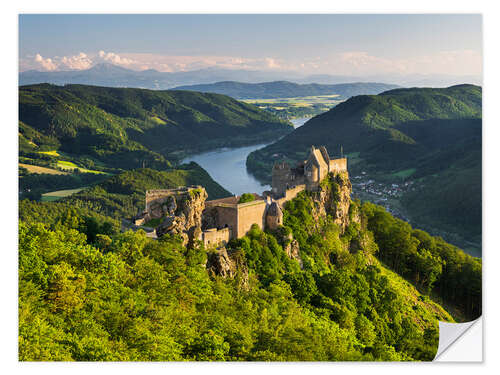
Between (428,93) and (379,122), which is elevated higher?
(428,93)

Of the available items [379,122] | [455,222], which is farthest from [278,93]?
[379,122]

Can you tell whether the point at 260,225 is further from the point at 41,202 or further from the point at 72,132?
the point at 72,132

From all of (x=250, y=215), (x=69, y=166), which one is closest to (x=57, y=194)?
(x=69, y=166)

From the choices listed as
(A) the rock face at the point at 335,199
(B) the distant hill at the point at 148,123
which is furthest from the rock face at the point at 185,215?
(B) the distant hill at the point at 148,123

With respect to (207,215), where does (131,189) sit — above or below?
below

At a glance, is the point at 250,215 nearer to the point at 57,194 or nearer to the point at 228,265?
the point at 228,265

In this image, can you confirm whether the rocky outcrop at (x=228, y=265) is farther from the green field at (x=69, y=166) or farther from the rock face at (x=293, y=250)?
the green field at (x=69, y=166)
